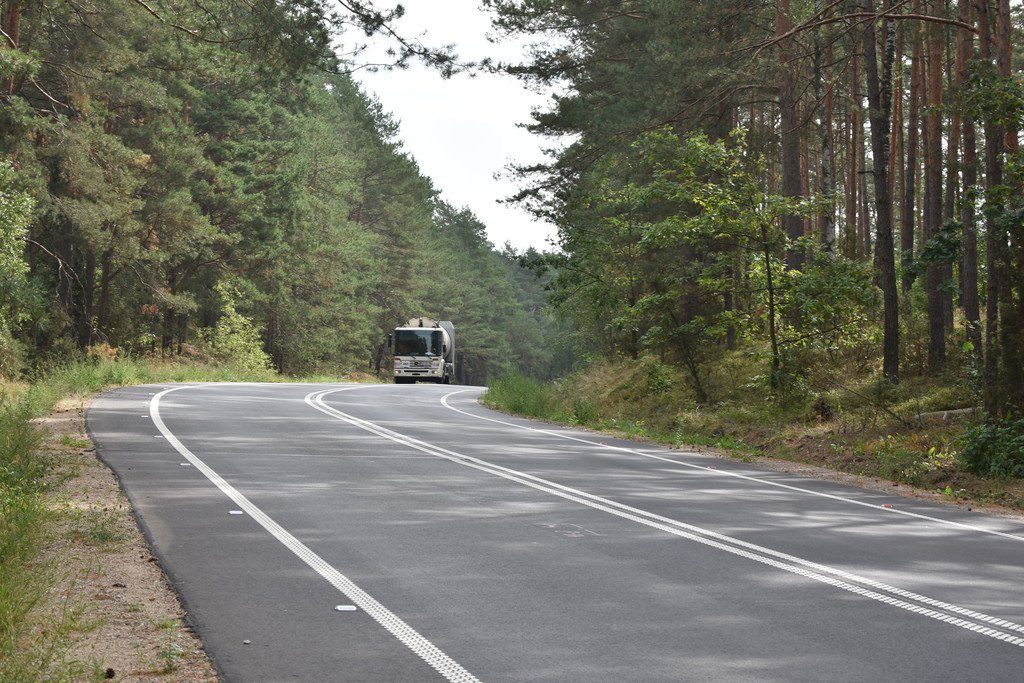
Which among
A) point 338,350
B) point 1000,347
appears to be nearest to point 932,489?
point 1000,347

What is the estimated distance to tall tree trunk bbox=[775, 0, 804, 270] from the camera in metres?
24.3

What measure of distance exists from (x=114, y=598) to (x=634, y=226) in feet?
65.7

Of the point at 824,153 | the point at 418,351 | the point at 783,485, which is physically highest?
the point at 824,153

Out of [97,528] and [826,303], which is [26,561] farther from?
[826,303]

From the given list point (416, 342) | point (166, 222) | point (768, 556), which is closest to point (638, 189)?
point (768, 556)

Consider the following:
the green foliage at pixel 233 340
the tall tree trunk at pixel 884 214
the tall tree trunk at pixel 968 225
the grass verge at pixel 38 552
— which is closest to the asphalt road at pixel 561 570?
the grass verge at pixel 38 552

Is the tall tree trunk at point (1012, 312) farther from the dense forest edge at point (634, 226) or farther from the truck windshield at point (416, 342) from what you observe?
the truck windshield at point (416, 342)

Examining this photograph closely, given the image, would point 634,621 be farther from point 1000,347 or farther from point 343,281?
point 343,281

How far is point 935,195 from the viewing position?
2486 cm

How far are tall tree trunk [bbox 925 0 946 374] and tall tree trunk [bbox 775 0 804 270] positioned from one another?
2.93 m

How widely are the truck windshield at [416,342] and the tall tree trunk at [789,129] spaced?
1240 inches

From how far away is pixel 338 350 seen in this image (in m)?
67.6

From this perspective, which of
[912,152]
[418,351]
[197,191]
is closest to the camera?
[912,152]

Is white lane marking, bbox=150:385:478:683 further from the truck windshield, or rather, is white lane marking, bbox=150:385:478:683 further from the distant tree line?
the truck windshield
